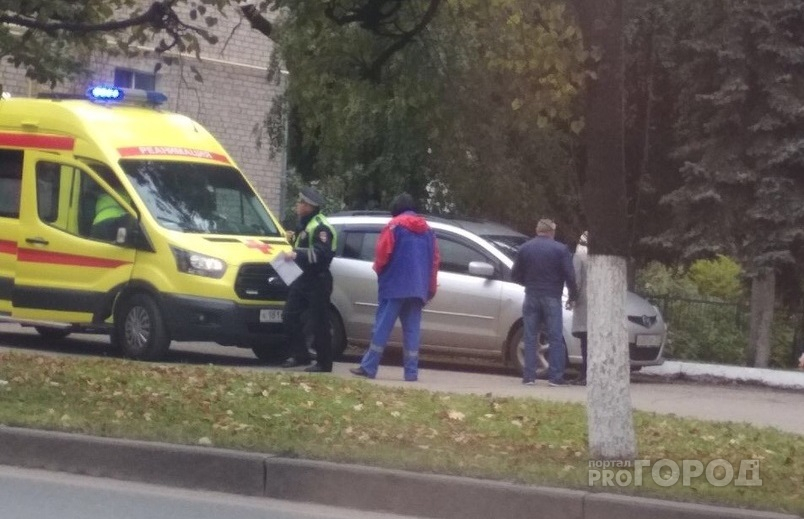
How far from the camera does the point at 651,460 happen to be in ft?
32.0

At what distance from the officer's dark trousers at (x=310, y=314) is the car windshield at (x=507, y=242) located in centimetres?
266

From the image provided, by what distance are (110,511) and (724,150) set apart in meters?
15.2

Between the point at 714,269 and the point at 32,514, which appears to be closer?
the point at 32,514

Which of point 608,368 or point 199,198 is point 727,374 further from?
point 608,368

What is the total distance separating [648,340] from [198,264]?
206 inches

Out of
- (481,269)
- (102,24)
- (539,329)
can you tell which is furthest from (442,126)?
(102,24)

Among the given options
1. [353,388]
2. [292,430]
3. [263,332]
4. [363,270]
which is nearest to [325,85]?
[363,270]

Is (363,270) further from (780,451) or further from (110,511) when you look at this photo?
(110,511)

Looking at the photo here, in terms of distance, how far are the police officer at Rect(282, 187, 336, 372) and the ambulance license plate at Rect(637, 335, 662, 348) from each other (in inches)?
145

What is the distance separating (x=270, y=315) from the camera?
53.0 ft

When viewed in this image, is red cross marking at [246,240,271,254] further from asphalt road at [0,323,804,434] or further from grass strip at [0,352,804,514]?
grass strip at [0,352,804,514]

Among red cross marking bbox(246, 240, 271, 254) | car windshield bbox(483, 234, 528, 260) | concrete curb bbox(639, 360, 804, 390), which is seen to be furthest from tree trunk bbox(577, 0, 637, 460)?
concrete curb bbox(639, 360, 804, 390)

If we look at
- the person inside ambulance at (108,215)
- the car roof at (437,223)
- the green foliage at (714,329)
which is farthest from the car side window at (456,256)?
the green foliage at (714,329)

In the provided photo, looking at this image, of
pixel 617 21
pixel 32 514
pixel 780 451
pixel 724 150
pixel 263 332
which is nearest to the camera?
pixel 32 514
